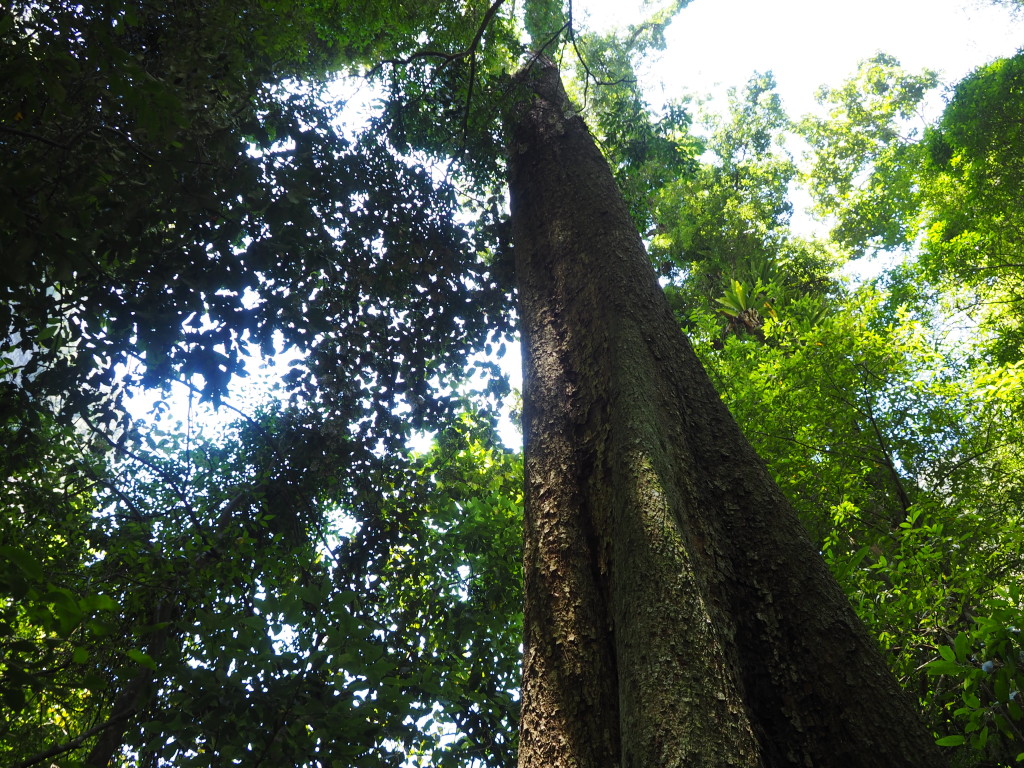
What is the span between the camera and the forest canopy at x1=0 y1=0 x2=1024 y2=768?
205 centimetres

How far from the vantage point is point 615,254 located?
288 centimetres

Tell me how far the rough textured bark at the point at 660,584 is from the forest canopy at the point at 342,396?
35 cm

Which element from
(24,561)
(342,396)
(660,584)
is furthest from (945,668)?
(342,396)

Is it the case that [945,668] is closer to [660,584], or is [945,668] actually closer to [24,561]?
[660,584]

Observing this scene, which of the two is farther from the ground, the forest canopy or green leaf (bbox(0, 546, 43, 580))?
the forest canopy

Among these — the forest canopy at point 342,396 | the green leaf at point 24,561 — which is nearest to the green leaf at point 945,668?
the forest canopy at point 342,396

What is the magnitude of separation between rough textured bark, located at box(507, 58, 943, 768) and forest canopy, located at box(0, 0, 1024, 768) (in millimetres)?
347

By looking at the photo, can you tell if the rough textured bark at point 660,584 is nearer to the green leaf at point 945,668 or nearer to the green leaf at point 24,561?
the green leaf at point 945,668

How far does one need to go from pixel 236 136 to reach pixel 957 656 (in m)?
3.64

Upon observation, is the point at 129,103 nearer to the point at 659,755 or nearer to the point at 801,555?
the point at 659,755

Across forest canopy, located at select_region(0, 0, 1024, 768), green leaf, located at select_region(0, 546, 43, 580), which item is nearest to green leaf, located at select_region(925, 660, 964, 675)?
forest canopy, located at select_region(0, 0, 1024, 768)

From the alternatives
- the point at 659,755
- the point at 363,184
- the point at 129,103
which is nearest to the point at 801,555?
the point at 659,755

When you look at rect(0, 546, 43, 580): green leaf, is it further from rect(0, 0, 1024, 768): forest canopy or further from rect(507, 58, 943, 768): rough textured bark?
rect(507, 58, 943, 768): rough textured bark

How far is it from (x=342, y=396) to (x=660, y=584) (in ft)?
12.8
